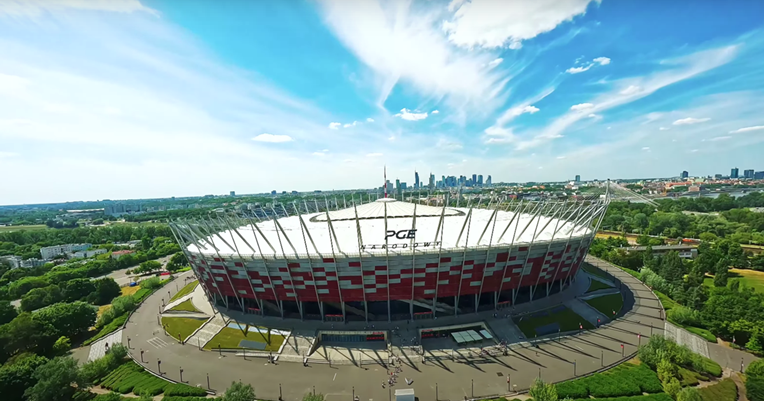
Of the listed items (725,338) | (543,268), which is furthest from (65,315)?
(725,338)

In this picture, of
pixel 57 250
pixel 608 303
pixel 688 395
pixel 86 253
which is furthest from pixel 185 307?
pixel 57 250

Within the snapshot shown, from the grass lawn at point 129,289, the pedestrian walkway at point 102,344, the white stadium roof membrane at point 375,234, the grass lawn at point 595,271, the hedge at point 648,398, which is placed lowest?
the grass lawn at point 129,289

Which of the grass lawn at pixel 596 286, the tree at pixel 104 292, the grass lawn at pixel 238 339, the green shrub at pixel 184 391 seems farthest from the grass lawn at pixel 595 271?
the tree at pixel 104 292

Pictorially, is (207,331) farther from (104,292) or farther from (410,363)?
(104,292)

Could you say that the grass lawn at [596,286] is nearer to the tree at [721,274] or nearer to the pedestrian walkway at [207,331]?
the tree at [721,274]

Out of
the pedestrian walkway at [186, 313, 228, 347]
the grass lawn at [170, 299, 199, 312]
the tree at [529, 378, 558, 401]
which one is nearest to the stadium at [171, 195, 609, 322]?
the pedestrian walkway at [186, 313, 228, 347]

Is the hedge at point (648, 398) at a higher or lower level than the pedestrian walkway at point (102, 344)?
higher
